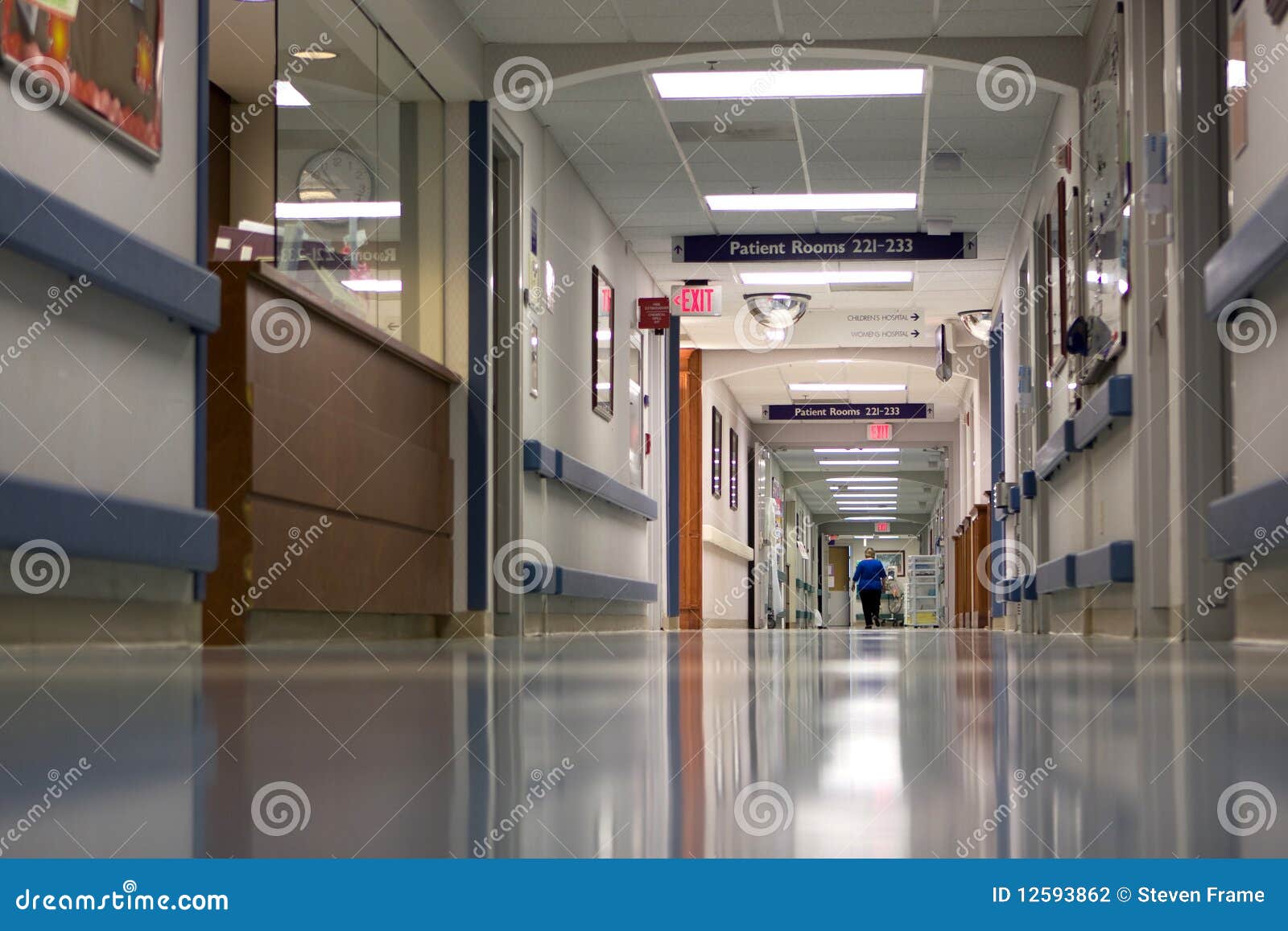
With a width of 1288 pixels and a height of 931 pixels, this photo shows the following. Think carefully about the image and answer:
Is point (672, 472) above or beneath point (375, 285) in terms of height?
beneath

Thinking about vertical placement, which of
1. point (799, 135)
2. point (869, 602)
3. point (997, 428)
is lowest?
point (869, 602)

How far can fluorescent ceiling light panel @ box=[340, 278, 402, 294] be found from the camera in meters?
7.35

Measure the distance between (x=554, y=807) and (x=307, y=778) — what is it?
254 millimetres

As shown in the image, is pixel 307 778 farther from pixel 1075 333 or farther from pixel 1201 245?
pixel 1075 333

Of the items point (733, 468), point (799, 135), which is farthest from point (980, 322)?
point (733, 468)
